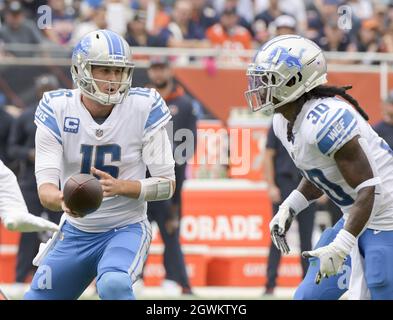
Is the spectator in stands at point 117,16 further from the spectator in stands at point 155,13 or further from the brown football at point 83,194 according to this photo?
the brown football at point 83,194

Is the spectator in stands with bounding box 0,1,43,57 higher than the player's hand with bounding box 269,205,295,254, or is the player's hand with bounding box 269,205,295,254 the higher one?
the spectator in stands with bounding box 0,1,43,57

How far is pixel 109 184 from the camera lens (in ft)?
19.1

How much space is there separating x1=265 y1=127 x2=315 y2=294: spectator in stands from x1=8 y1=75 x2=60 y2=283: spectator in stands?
195 centimetres

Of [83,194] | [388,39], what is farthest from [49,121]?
[388,39]

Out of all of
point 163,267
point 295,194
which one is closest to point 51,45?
point 163,267

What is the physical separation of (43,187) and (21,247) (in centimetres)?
441

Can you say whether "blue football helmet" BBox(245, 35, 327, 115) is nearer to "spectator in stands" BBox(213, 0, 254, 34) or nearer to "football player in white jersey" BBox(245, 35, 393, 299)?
"football player in white jersey" BBox(245, 35, 393, 299)

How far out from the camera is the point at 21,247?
404 inches

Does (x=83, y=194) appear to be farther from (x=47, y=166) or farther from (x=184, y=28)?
(x=184, y=28)

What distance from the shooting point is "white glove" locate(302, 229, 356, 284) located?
555cm

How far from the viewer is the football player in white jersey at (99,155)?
235 inches

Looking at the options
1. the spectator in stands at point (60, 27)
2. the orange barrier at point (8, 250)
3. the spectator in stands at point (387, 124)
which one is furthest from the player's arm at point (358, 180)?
the spectator in stands at point (60, 27)

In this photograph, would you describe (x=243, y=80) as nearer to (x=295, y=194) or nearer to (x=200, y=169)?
(x=200, y=169)

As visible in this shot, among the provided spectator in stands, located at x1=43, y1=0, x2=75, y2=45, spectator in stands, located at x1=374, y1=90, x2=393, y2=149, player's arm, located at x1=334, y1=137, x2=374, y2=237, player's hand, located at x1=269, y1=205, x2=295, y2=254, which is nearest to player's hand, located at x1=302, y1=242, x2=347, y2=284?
player's arm, located at x1=334, y1=137, x2=374, y2=237
